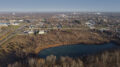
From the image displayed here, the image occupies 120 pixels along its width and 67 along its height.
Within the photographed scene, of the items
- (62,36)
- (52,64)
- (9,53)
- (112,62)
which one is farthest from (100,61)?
(62,36)

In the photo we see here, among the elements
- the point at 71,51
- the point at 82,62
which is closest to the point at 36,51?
the point at 71,51

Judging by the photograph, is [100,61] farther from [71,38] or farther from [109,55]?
[71,38]

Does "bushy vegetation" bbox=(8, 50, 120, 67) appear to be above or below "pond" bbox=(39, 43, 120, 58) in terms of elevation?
above

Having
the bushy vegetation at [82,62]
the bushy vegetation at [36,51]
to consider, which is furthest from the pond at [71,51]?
the bushy vegetation at [82,62]

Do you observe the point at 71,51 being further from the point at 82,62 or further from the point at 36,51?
the point at 82,62

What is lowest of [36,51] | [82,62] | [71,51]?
[71,51]

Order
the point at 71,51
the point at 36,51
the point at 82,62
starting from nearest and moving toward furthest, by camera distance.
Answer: the point at 82,62, the point at 36,51, the point at 71,51

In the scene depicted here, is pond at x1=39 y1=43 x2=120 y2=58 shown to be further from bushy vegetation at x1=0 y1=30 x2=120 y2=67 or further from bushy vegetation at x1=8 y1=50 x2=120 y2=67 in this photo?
bushy vegetation at x1=8 y1=50 x2=120 y2=67

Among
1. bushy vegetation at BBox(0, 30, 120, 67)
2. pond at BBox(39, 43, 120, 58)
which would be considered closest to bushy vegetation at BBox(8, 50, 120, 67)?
bushy vegetation at BBox(0, 30, 120, 67)

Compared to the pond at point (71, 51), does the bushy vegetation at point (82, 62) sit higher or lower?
higher

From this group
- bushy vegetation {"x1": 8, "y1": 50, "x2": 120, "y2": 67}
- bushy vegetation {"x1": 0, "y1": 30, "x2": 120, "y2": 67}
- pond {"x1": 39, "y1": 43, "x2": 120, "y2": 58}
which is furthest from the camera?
pond {"x1": 39, "y1": 43, "x2": 120, "y2": 58}

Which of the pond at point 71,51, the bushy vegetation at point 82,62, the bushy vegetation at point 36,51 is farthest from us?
the pond at point 71,51

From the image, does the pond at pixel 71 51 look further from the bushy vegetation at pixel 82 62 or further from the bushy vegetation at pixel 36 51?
the bushy vegetation at pixel 82 62
